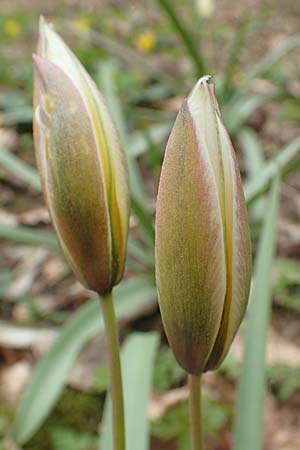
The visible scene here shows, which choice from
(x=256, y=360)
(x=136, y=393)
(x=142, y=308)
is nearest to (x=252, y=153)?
(x=142, y=308)

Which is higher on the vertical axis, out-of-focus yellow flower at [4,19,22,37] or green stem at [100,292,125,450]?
green stem at [100,292,125,450]

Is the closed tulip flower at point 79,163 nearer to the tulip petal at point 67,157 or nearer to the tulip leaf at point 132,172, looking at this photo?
the tulip petal at point 67,157

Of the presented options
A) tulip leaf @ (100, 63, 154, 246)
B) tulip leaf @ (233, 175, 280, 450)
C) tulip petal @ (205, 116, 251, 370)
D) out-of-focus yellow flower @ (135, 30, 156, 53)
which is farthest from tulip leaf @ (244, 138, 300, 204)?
out-of-focus yellow flower @ (135, 30, 156, 53)

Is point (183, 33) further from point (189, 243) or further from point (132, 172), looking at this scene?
point (189, 243)

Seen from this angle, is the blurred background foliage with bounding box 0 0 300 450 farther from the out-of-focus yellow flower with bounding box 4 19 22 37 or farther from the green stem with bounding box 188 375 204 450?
the out-of-focus yellow flower with bounding box 4 19 22 37

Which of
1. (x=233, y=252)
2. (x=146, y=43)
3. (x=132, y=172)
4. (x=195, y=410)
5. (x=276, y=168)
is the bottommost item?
(x=146, y=43)
